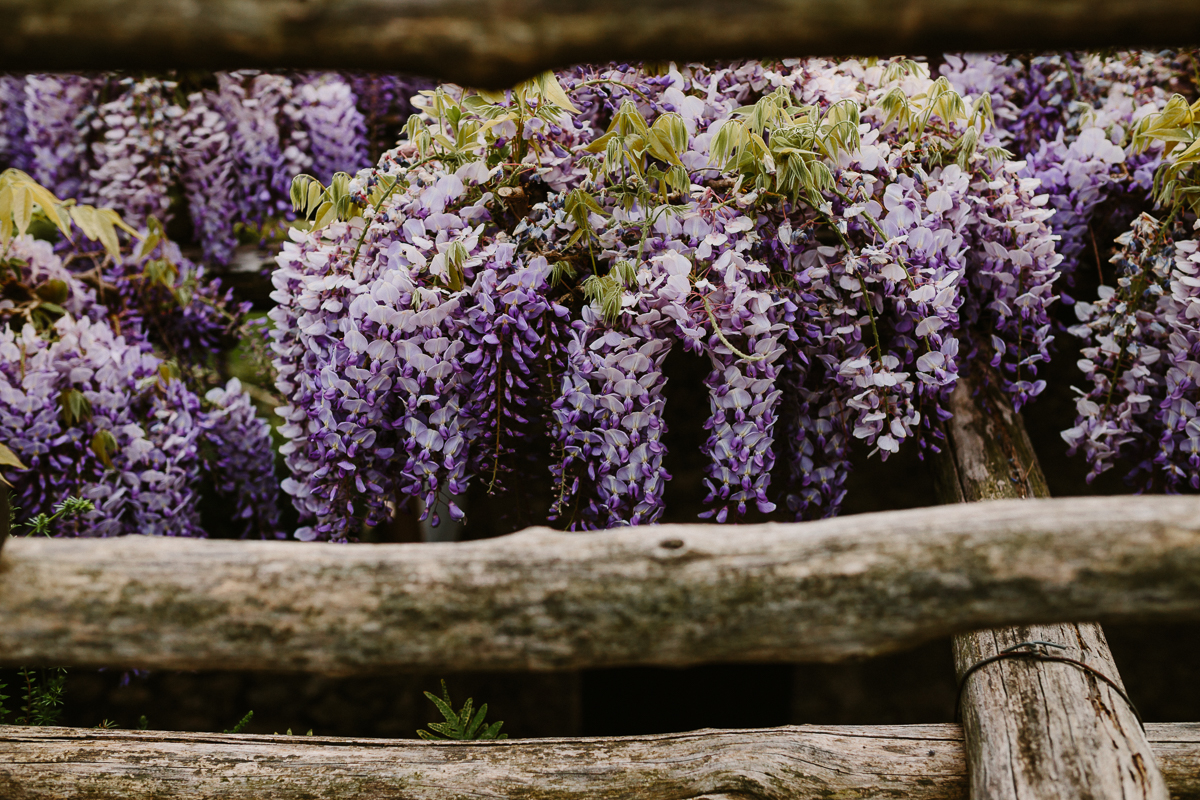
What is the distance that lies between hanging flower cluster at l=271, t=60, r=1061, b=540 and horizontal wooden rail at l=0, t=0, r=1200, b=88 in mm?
698

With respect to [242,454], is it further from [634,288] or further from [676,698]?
[676,698]

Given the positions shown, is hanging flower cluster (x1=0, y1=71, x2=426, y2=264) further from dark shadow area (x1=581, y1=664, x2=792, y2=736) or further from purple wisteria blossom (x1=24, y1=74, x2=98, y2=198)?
dark shadow area (x1=581, y1=664, x2=792, y2=736)

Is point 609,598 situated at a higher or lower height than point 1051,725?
higher

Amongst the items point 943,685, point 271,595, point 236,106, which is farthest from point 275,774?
point 943,685

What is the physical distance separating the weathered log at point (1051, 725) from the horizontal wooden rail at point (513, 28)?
0.71m

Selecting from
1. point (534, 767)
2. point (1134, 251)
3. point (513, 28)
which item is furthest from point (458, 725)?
point (1134, 251)

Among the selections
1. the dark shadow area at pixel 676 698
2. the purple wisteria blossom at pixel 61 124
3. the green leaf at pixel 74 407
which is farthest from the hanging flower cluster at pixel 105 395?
the dark shadow area at pixel 676 698

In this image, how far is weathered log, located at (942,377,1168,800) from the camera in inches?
44.3

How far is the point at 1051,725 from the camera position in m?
1.21

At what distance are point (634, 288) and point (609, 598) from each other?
0.66m

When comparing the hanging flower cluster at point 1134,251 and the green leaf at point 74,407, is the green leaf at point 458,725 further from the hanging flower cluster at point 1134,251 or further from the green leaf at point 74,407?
the hanging flower cluster at point 1134,251

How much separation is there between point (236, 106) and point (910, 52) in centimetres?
216

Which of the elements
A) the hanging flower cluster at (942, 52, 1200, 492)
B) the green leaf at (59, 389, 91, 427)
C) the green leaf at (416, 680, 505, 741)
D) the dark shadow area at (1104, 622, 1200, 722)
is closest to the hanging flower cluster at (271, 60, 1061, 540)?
the hanging flower cluster at (942, 52, 1200, 492)

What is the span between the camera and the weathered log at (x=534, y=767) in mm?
1306
